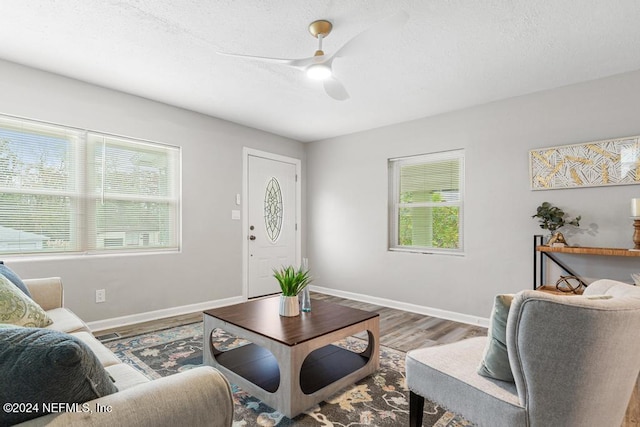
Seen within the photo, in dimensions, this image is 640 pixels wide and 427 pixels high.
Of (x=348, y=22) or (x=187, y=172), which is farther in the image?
(x=187, y=172)

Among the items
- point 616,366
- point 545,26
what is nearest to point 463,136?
point 545,26

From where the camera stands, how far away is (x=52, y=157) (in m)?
3.08

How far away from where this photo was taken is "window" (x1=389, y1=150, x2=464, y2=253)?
394 centimetres

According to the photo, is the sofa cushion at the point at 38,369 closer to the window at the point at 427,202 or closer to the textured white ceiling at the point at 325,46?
the textured white ceiling at the point at 325,46

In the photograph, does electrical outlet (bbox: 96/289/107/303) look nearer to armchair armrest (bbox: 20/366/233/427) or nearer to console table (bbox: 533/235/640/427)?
armchair armrest (bbox: 20/366/233/427)

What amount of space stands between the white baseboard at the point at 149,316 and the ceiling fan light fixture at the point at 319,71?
2.98m

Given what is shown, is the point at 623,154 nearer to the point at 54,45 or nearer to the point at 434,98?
the point at 434,98

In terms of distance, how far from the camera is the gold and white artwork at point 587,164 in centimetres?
Result: 282

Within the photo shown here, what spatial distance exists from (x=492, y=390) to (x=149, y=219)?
3.58 m

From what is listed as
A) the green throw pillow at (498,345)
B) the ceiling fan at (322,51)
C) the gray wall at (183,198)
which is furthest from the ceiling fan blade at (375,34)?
the gray wall at (183,198)

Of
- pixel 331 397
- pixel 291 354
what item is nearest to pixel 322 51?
pixel 291 354

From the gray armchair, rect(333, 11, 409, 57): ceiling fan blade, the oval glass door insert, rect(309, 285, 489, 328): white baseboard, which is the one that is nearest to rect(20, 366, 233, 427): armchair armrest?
the gray armchair

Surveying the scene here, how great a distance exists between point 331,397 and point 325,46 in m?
2.41

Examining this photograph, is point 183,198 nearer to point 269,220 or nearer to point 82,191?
point 82,191
